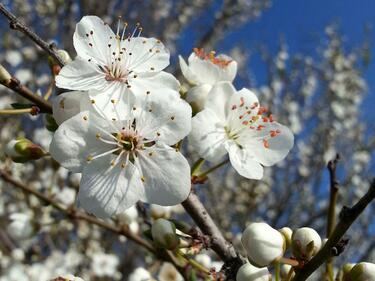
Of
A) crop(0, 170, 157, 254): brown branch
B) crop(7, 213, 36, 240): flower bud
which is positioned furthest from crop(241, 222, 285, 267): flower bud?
crop(7, 213, 36, 240): flower bud

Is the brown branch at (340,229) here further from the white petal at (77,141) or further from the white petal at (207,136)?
the white petal at (77,141)

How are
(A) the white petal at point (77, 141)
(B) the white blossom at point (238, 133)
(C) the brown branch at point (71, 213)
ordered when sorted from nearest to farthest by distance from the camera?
(A) the white petal at point (77, 141)
(B) the white blossom at point (238, 133)
(C) the brown branch at point (71, 213)

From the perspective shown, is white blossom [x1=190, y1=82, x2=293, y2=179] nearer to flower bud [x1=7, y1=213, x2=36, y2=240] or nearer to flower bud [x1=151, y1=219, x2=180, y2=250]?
flower bud [x1=151, y1=219, x2=180, y2=250]

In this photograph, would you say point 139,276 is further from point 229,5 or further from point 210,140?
point 229,5

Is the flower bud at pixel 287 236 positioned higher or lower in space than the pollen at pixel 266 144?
lower

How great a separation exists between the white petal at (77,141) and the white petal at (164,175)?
0.13m

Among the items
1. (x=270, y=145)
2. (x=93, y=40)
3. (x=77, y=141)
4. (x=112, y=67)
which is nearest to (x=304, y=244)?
(x=270, y=145)

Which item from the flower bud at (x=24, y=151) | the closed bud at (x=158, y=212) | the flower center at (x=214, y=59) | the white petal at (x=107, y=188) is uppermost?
the flower center at (x=214, y=59)

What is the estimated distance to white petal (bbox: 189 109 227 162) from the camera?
1.42m

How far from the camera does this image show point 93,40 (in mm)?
1475

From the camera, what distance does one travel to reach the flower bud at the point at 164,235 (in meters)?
1.36

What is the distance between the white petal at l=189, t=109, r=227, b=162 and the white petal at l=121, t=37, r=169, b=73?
0.62 feet

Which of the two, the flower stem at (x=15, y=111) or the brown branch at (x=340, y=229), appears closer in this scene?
the brown branch at (x=340, y=229)

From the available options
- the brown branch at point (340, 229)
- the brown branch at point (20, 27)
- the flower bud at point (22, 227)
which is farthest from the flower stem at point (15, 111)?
the flower bud at point (22, 227)
